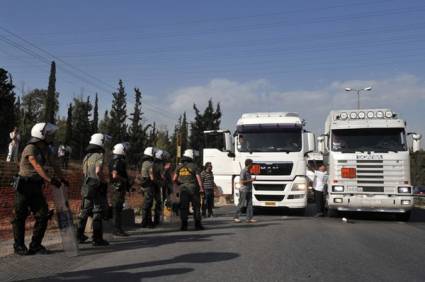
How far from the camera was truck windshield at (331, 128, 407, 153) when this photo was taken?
1362 centimetres

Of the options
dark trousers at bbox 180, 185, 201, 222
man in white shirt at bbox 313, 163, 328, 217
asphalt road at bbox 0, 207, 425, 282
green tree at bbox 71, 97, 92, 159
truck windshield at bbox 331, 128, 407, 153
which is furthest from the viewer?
green tree at bbox 71, 97, 92, 159

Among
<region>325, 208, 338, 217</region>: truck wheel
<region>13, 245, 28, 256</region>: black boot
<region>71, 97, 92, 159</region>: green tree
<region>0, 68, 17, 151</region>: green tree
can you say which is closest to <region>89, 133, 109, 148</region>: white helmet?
<region>13, 245, 28, 256</region>: black boot

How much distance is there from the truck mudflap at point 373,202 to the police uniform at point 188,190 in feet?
14.7

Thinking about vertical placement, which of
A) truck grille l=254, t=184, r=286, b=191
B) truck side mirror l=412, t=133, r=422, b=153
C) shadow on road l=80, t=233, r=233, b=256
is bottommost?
shadow on road l=80, t=233, r=233, b=256

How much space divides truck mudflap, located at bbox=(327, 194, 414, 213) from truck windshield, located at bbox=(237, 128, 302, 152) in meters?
2.19

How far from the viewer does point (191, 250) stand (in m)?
8.19

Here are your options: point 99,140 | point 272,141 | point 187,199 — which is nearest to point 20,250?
point 99,140

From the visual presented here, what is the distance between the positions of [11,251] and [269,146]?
910 cm

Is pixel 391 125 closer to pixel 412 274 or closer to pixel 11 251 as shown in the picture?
pixel 412 274

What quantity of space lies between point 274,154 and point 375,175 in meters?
3.10

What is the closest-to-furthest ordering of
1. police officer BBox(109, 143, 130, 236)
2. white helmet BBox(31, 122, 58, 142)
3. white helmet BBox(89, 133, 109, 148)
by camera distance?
white helmet BBox(31, 122, 58, 142) → white helmet BBox(89, 133, 109, 148) → police officer BBox(109, 143, 130, 236)

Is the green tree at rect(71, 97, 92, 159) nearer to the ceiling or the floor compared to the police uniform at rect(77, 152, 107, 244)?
nearer to the ceiling

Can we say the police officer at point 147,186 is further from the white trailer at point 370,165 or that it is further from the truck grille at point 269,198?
the white trailer at point 370,165

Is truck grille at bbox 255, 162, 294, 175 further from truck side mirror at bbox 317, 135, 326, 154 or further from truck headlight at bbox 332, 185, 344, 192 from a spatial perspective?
truck headlight at bbox 332, 185, 344, 192
